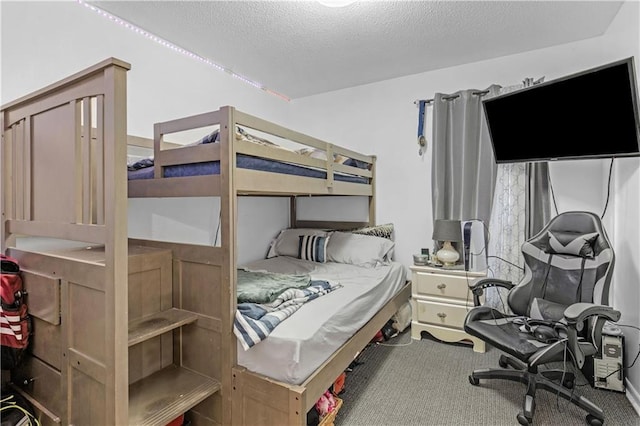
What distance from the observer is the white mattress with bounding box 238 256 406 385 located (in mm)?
1541

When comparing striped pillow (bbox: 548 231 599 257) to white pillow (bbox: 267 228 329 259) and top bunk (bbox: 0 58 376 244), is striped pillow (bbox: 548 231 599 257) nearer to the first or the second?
top bunk (bbox: 0 58 376 244)

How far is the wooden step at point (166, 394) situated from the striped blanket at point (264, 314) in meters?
0.32

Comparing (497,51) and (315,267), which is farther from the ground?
(497,51)

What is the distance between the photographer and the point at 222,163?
1606mm

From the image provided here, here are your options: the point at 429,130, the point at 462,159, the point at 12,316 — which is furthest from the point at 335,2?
the point at 12,316

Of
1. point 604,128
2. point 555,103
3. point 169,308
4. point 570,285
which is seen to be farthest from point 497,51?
point 169,308

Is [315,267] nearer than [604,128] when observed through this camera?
No

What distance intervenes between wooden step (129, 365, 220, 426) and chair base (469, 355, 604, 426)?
1642 millimetres

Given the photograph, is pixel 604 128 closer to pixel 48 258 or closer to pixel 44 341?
pixel 48 258

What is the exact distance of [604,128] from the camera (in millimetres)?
2123

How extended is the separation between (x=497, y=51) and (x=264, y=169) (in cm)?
236

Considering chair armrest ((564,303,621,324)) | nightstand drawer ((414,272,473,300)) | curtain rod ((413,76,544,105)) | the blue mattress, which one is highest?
curtain rod ((413,76,544,105))

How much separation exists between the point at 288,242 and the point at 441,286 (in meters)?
1.51

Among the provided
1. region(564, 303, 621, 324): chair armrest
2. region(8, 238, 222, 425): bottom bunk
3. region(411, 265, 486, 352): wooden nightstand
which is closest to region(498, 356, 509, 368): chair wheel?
region(411, 265, 486, 352): wooden nightstand
